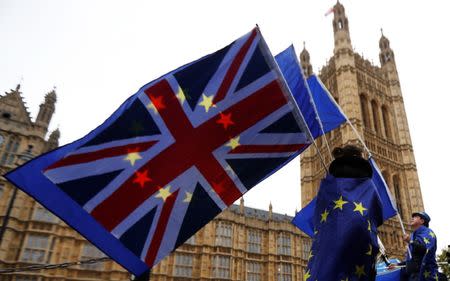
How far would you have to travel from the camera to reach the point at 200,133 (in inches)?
219

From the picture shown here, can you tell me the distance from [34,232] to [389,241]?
37726 millimetres

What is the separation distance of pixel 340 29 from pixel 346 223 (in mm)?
57196

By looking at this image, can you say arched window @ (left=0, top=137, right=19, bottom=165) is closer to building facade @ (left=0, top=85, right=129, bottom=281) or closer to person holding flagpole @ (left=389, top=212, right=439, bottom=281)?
building facade @ (left=0, top=85, right=129, bottom=281)

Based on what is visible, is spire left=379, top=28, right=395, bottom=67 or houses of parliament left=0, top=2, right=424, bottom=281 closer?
houses of parliament left=0, top=2, right=424, bottom=281

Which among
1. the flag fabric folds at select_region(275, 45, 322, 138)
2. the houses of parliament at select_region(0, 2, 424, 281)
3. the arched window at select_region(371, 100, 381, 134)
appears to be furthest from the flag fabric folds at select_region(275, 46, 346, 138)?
the arched window at select_region(371, 100, 381, 134)

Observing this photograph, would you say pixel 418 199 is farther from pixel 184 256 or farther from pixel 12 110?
pixel 12 110

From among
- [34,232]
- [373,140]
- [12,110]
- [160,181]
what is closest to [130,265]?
[160,181]

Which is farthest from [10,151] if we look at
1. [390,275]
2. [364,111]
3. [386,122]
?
[386,122]

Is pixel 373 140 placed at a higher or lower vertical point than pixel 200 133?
higher

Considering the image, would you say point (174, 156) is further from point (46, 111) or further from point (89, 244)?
point (46, 111)

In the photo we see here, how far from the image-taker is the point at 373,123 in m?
48.9

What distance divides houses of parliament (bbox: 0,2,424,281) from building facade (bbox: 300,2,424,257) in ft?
0.48

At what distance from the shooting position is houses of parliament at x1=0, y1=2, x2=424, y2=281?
24.1 metres

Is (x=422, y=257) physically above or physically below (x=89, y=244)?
below
